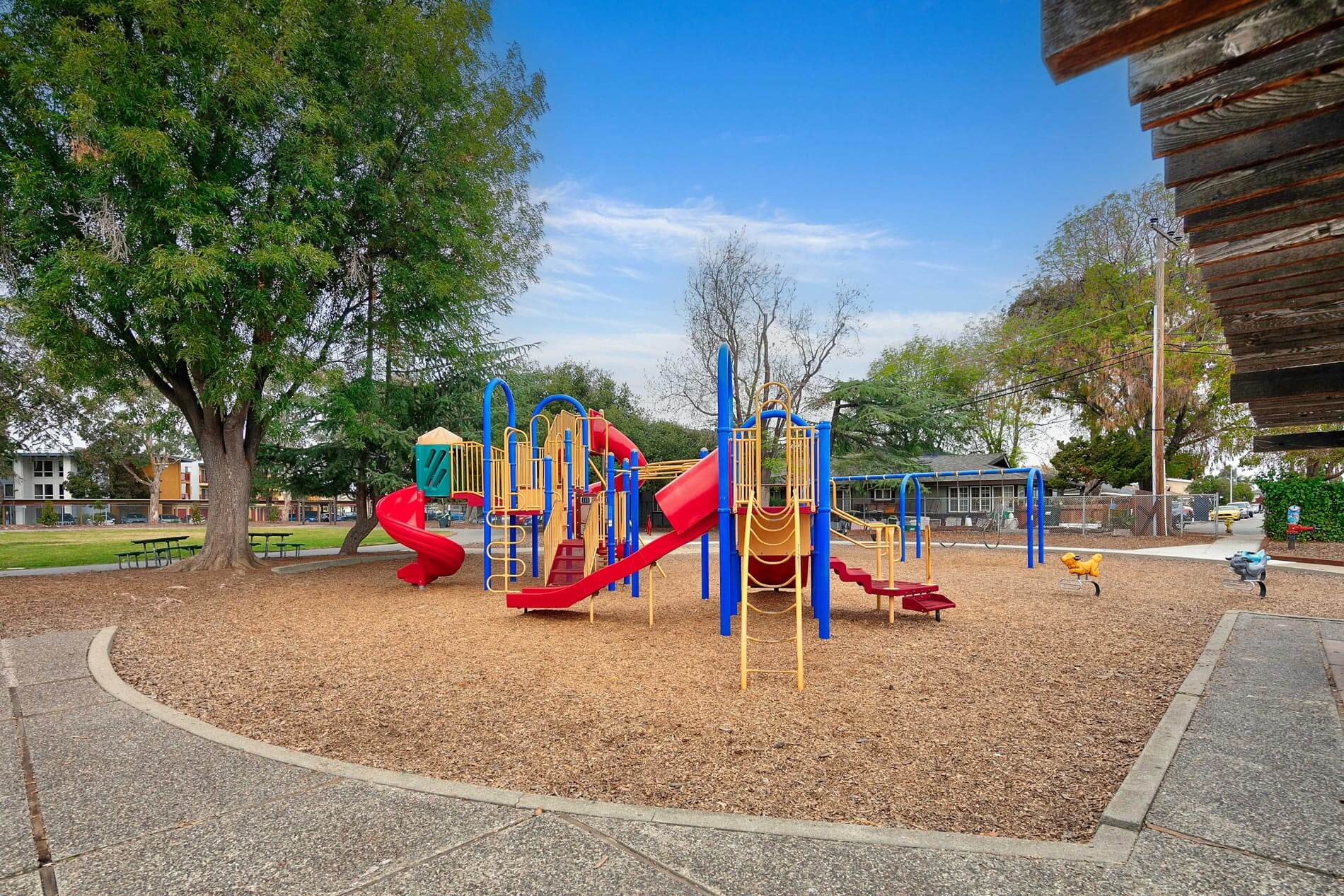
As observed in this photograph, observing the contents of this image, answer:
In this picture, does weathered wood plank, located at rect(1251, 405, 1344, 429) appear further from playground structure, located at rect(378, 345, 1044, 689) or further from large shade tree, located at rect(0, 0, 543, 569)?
large shade tree, located at rect(0, 0, 543, 569)

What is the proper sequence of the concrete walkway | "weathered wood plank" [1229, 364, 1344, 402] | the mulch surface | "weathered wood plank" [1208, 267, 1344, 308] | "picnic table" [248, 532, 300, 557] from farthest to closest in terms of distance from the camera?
"picnic table" [248, 532, 300, 557], the mulch surface, "weathered wood plank" [1229, 364, 1344, 402], the concrete walkway, "weathered wood plank" [1208, 267, 1344, 308]

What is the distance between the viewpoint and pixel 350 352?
17.4m

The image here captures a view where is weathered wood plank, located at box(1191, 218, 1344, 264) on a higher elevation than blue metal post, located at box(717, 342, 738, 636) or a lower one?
higher

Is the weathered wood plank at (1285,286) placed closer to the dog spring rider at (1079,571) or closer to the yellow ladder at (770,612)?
the yellow ladder at (770,612)

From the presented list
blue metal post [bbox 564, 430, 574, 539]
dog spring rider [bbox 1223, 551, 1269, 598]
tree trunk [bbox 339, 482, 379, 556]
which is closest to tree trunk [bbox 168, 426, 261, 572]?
tree trunk [bbox 339, 482, 379, 556]

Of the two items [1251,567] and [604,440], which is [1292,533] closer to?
[1251,567]

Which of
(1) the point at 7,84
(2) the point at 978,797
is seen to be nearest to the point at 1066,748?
(2) the point at 978,797

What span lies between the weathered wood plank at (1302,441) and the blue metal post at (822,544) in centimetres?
394

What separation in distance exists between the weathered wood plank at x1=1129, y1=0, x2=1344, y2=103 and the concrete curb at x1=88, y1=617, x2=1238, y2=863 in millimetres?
3090

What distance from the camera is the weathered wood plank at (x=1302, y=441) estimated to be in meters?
5.25

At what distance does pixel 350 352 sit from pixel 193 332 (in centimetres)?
447

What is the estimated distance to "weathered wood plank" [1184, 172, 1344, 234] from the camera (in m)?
2.07

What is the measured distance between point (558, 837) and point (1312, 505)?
27.0 m

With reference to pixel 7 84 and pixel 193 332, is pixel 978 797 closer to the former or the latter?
pixel 193 332
